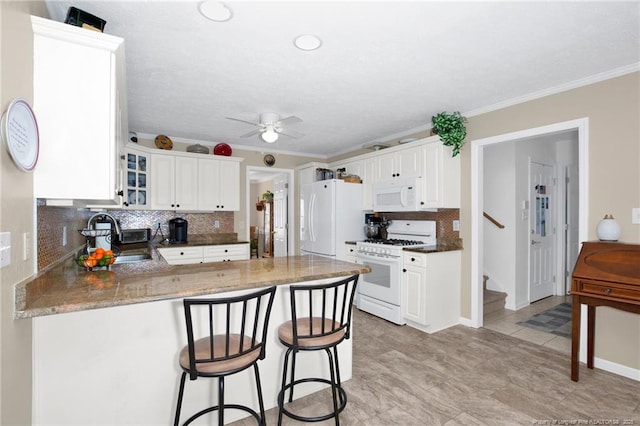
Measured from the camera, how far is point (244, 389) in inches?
78.0

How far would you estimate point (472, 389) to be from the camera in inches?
90.0

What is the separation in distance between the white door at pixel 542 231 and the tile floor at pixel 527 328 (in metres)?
0.19

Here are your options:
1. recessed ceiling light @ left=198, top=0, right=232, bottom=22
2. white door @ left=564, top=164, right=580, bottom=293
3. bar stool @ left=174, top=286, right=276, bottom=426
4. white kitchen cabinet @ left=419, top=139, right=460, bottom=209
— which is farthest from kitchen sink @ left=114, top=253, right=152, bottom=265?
white door @ left=564, top=164, right=580, bottom=293

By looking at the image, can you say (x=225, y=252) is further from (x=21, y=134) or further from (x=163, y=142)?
(x=21, y=134)

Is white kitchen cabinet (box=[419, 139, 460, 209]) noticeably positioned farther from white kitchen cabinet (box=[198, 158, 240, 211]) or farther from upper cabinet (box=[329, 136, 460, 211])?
white kitchen cabinet (box=[198, 158, 240, 211])

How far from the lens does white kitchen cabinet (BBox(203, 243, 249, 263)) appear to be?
4340 millimetres

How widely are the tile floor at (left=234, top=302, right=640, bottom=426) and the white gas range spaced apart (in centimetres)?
60

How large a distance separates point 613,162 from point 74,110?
3702mm

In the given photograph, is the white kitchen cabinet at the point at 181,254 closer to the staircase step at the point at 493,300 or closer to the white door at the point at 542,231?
the staircase step at the point at 493,300

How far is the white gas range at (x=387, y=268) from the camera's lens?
11.9 feet

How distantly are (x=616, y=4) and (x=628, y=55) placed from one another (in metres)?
0.84

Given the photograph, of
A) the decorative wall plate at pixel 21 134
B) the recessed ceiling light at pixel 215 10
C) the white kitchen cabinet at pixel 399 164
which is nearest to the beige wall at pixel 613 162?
the white kitchen cabinet at pixel 399 164

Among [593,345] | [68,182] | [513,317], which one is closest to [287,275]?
[68,182]

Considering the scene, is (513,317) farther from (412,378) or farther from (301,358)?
(301,358)
